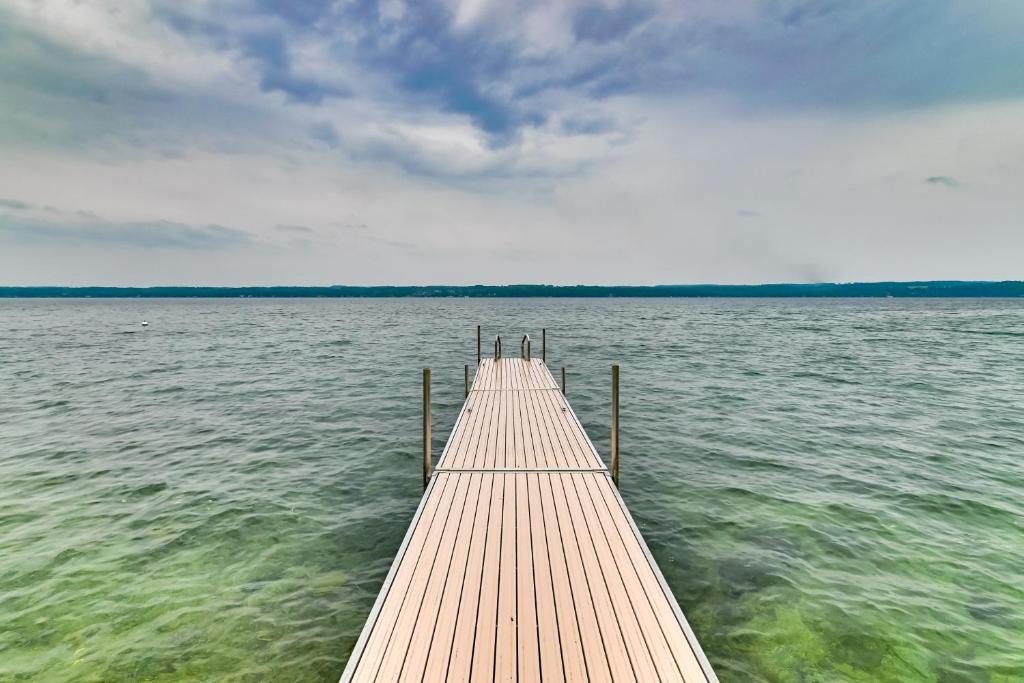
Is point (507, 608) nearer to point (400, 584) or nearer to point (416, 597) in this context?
point (416, 597)

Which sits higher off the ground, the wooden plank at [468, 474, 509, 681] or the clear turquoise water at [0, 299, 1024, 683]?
the wooden plank at [468, 474, 509, 681]

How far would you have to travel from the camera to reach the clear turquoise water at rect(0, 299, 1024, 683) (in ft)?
20.7

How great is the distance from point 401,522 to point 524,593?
16.6 feet

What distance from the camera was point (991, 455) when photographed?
13.5 meters

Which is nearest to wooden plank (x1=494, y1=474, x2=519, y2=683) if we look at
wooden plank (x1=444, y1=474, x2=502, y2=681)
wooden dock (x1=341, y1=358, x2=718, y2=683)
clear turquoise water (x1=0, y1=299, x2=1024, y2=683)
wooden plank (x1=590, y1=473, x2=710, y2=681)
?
wooden dock (x1=341, y1=358, x2=718, y2=683)

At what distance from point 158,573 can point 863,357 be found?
4060 centimetres

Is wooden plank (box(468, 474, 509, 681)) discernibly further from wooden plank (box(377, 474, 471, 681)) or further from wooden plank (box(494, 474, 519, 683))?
wooden plank (box(377, 474, 471, 681))

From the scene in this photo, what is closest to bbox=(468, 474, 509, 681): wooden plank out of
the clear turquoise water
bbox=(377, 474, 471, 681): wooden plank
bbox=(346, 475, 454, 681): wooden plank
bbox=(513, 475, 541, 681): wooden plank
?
bbox=(513, 475, 541, 681): wooden plank

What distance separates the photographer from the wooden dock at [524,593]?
4.22 meters

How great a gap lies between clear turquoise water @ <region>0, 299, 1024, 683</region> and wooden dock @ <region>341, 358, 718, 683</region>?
1.66m

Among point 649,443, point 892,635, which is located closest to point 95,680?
point 892,635

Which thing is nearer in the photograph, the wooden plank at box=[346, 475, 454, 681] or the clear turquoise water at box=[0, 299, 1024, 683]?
the wooden plank at box=[346, 475, 454, 681]

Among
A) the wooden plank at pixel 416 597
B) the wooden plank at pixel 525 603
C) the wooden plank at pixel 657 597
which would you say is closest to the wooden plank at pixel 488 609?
the wooden plank at pixel 525 603

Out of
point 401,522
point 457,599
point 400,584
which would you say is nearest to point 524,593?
point 457,599
